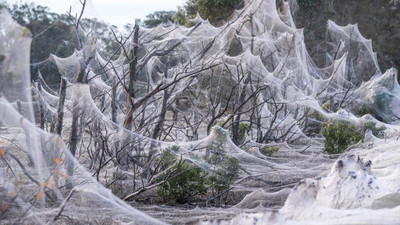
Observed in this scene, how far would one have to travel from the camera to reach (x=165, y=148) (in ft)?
19.1

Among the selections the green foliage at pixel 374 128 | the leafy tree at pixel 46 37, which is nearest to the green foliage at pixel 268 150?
the green foliage at pixel 374 128

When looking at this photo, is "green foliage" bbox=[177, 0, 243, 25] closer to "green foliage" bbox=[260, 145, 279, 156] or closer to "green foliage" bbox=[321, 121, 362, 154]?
"green foliage" bbox=[321, 121, 362, 154]

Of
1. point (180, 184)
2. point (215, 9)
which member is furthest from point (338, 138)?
point (215, 9)

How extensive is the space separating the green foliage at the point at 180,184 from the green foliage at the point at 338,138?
275 centimetres

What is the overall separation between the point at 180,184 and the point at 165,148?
413mm

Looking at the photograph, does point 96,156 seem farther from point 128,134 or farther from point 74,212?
point 74,212

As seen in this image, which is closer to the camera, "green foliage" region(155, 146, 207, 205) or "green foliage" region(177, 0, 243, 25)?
"green foliage" region(155, 146, 207, 205)

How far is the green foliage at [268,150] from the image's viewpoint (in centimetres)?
716

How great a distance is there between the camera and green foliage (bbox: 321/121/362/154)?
789 cm

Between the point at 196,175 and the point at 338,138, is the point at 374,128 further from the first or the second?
the point at 196,175

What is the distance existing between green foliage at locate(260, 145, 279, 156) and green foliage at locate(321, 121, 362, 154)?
1.05m

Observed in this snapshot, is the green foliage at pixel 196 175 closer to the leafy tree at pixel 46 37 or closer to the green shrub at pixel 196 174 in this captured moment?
the green shrub at pixel 196 174

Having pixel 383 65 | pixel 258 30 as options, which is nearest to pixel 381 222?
pixel 258 30

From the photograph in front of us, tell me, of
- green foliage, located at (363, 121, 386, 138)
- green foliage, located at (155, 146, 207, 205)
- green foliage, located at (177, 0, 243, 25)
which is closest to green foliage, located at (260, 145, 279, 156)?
green foliage, located at (155, 146, 207, 205)
